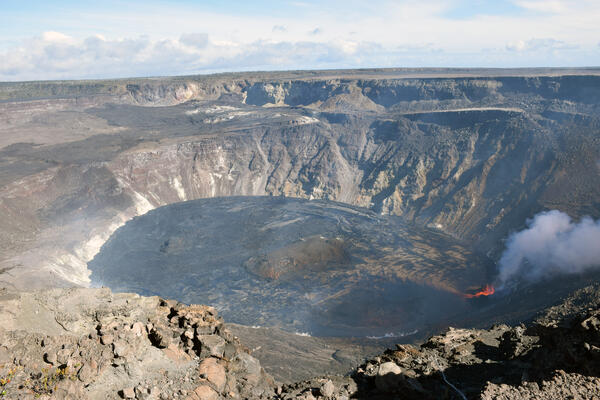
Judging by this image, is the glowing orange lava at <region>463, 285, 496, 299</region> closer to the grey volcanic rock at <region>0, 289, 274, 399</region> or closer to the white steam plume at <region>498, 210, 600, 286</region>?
the white steam plume at <region>498, 210, 600, 286</region>

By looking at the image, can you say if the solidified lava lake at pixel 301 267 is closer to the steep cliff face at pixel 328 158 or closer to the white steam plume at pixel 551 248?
the white steam plume at pixel 551 248

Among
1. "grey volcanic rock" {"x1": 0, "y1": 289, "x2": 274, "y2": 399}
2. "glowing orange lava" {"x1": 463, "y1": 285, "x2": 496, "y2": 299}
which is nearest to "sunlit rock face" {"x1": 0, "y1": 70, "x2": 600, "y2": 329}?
"glowing orange lava" {"x1": 463, "y1": 285, "x2": 496, "y2": 299}

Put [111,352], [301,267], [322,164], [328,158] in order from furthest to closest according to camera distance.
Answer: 1. [328,158]
2. [322,164]
3. [301,267]
4. [111,352]

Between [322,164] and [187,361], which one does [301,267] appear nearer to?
[322,164]

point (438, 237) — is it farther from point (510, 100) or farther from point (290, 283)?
point (510, 100)

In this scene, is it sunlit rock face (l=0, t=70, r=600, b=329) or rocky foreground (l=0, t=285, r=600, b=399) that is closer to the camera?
rocky foreground (l=0, t=285, r=600, b=399)

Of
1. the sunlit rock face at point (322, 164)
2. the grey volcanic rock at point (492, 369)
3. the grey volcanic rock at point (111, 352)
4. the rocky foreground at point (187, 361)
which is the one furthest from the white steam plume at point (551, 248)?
the grey volcanic rock at point (111, 352)

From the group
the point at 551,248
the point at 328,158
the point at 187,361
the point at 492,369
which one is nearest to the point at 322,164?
the point at 328,158

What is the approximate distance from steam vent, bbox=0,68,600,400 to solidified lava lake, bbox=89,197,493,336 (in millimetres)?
296

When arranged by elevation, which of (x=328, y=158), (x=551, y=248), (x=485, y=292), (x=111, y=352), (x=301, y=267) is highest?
(x=111, y=352)

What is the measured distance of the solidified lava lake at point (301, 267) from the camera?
123ft

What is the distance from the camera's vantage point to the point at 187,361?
479 inches

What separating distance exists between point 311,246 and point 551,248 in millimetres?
26109

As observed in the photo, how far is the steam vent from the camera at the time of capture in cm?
1146
